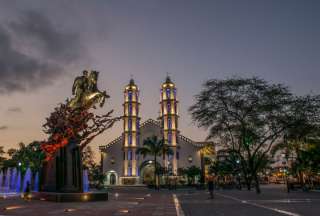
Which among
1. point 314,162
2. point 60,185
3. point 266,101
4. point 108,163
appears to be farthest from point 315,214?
point 108,163

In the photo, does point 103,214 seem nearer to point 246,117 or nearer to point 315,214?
point 315,214

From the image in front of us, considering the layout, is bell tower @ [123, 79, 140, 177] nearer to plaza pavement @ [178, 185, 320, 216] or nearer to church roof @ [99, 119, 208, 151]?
church roof @ [99, 119, 208, 151]

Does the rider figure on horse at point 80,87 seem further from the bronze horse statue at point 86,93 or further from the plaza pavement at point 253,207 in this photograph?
the plaza pavement at point 253,207

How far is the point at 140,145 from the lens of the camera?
312 ft

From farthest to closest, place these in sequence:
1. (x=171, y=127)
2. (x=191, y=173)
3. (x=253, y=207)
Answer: (x=171, y=127) < (x=191, y=173) < (x=253, y=207)

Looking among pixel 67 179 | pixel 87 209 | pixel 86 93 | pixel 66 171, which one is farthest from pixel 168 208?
pixel 86 93

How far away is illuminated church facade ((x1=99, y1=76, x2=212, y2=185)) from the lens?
297ft

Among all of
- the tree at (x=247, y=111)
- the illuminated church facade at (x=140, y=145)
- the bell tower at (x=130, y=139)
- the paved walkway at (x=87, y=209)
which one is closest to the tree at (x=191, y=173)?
the illuminated church facade at (x=140, y=145)

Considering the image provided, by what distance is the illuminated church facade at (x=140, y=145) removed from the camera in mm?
90625

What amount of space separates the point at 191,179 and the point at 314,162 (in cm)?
4527

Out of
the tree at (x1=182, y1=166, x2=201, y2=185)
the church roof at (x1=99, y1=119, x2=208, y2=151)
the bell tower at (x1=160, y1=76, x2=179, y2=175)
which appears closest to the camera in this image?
the tree at (x1=182, y1=166, x2=201, y2=185)

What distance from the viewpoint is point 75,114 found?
952 inches

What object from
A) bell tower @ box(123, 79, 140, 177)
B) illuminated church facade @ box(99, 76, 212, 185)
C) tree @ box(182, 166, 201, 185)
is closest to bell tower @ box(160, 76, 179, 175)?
illuminated church facade @ box(99, 76, 212, 185)

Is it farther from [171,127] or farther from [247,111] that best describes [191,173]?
[247,111]
